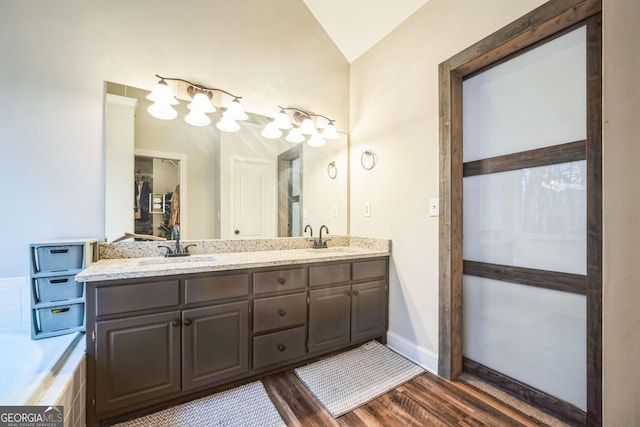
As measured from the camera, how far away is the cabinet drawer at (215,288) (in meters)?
1.59

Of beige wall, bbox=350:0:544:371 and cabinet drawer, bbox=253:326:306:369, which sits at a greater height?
beige wall, bbox=350:0:544:371

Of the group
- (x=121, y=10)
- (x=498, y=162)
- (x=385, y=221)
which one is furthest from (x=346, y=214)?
(x=121, y=10)

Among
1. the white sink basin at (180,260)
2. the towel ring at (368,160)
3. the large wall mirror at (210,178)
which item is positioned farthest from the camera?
the towel ring at (368,160)

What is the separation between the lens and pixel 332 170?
2.83 metres

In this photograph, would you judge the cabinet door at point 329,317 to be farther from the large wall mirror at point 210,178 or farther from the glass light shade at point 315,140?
the glass light shade at point 315,140

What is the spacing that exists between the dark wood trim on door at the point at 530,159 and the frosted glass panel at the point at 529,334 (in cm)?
74

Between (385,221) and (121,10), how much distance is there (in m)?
2.52

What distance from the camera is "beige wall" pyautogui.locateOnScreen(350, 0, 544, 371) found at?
6.35 feet

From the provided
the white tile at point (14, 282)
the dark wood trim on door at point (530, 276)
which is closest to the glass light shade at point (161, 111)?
the white tile at point (14, 282)

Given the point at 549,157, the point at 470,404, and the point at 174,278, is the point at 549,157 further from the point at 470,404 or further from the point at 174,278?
the point at 174,278

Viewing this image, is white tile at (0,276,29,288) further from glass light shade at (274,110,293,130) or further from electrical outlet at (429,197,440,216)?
electrical outlet at (429,197,440,216)

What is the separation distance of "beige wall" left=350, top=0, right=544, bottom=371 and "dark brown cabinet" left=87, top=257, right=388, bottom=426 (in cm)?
41

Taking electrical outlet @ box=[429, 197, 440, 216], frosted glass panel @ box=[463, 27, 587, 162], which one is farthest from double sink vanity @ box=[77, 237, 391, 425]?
frosted glass panel @ box=[463, 27, 587, 162]

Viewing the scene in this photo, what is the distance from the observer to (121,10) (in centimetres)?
188
